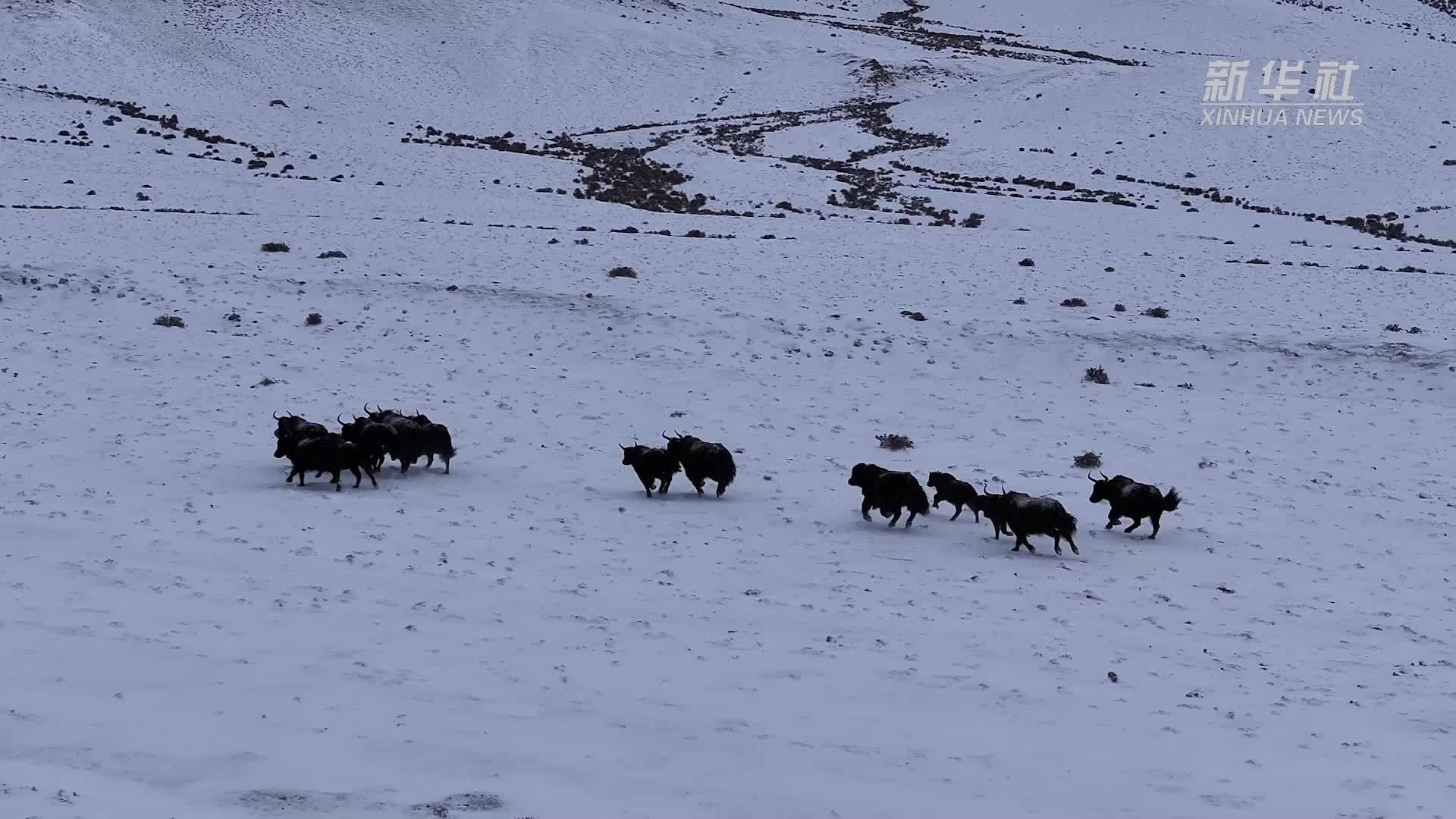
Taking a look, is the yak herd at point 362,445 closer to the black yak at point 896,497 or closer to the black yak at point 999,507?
the black yak at point 896,497

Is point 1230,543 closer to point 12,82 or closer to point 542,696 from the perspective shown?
point 542,696

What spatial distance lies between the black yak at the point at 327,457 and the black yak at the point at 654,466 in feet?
11.0

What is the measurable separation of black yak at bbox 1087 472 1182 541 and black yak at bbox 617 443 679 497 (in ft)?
17.7

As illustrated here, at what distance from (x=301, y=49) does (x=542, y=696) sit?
74.0 metres

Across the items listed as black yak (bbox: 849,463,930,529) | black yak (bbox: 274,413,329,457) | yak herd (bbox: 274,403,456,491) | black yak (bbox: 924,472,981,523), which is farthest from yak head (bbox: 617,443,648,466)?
black yak (bbox: 274,413,329,457)

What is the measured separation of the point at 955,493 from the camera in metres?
13.3

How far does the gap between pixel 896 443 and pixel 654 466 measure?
4369mm

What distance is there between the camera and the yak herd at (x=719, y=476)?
40.3ft

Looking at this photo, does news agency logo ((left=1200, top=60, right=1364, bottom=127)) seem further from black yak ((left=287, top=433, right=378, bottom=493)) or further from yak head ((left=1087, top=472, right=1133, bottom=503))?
black yak ((left=287, top=433, right=378, bottom=493))

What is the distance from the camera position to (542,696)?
7836 millimetres

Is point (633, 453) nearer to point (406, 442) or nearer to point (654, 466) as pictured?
point (654, 466)

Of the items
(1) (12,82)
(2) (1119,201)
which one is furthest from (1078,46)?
(1) (12,82)

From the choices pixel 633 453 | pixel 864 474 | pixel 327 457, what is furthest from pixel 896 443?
pixel 327 457

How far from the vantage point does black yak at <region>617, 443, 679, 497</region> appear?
1387cm
